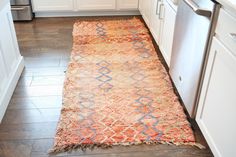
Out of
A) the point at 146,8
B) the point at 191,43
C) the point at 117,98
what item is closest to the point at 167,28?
the point at 191,43

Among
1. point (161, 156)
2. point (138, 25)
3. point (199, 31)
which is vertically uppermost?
point (199, 31)

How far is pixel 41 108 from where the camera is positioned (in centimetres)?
205

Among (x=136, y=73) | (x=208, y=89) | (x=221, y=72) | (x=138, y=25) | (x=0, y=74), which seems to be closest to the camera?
(x=221, y=72)

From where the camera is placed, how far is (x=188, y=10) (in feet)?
5.85

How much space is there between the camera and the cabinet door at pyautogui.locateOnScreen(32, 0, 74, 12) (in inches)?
138

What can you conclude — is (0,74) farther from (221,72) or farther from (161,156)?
(221,72)

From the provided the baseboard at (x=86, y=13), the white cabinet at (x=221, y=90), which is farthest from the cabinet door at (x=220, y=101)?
the baseboard at (x=86, y=13)

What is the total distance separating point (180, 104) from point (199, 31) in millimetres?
694

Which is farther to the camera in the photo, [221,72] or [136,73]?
[136,73]

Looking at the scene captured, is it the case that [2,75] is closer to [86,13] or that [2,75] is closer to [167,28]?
[167,28]

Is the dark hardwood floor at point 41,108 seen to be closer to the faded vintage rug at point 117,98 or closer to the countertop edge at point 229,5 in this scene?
the faded vintage rug at point 117,98

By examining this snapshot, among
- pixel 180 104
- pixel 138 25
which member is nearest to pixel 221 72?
pixel 180 104

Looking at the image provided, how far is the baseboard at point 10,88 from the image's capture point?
6.43ft

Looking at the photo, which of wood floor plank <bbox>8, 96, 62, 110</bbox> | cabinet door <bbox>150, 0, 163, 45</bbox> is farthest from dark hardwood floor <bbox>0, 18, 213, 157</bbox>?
cabinet door <bbox>150, 0, 163, 45</bbox>
